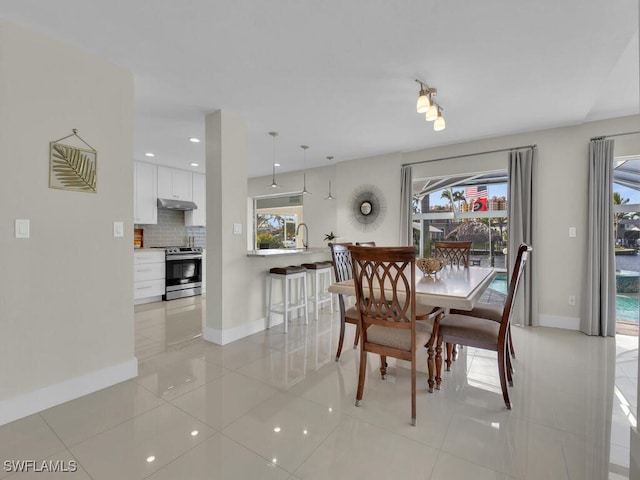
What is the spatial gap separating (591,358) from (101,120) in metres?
4.68

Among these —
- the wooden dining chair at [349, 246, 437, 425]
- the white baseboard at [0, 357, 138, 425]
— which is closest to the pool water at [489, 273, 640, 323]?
the wooden dining chair at [349, 246, 437, 425]

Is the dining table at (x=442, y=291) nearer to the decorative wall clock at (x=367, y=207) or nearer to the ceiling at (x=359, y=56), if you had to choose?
the ceiling at (x=359, y=56)

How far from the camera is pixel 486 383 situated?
228 cm

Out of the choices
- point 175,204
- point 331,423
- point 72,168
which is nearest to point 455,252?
point 331,423

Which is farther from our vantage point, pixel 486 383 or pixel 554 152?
pixel 554 152

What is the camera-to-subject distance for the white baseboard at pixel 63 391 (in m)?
1.79

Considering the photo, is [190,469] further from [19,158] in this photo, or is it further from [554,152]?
[554,152]

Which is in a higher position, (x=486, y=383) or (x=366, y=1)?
(x=366, y=1)

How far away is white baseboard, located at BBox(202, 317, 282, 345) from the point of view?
121 inches

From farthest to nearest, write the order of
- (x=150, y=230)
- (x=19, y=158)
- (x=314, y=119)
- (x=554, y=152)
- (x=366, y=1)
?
(x=150, y=230) → (x=554, y=152) → (x=314, y=119) → (x=19, y=158) → (x=366, y=1)

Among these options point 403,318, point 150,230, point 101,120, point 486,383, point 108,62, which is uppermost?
point 108,62

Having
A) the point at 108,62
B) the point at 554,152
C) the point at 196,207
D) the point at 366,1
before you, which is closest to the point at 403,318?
the point at 366,1

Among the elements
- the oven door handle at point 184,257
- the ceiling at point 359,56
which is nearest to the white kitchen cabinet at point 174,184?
the oven door handle at point 184,257

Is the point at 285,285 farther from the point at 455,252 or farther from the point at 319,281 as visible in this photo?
the point at 455,252
